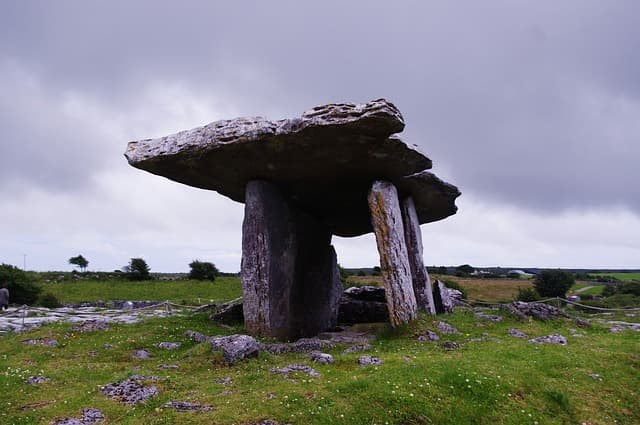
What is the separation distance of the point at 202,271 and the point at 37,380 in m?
36.8

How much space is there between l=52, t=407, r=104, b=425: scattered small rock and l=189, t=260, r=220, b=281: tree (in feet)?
125

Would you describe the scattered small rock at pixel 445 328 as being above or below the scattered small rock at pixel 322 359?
above

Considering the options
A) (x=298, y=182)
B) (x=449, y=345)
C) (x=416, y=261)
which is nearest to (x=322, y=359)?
(x=449, y=345)

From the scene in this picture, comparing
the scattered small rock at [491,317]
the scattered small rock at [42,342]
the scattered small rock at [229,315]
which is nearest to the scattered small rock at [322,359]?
the scattered small rock at [229,315]

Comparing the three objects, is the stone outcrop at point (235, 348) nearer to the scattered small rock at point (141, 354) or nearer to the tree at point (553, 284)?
the scattered small rock at point (141, 354)

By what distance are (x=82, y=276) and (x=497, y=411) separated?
5168 centimetres

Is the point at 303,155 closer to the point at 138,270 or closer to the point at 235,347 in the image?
the point at 235,347

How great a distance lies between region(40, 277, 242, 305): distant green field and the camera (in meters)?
35.0

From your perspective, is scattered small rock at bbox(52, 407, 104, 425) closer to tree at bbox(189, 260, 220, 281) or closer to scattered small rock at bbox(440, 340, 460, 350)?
scattered small rock at bbox(440, 340, 460, 350)

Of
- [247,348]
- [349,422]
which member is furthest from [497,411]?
[247,348]

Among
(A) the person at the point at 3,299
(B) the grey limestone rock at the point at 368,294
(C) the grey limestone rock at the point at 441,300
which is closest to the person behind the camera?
(C) the grey limestone rock at the point at 441,300

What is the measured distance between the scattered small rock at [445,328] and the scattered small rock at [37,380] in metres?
10.3

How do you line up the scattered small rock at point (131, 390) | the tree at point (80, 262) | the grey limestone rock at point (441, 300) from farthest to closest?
the tree at point (80, 262), the grey limestone rock at point (441, 300), the scattered small rock at point (131, 390)

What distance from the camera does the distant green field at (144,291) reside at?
115ft
